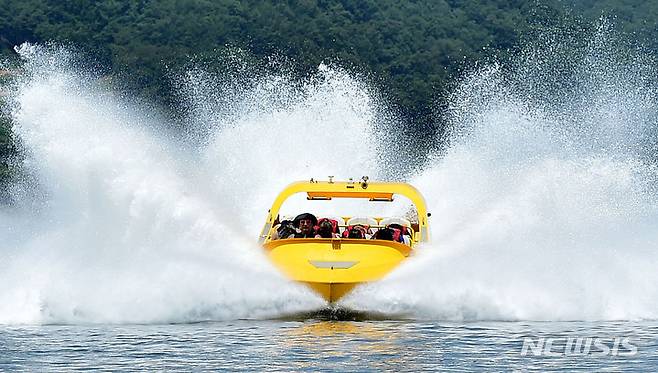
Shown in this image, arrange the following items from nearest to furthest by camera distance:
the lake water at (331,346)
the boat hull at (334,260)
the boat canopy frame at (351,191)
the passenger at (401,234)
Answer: the lake water at (331,346), the boat hull at (334,260), the passenger at (401,234), the boat canopy frame at (351,191)

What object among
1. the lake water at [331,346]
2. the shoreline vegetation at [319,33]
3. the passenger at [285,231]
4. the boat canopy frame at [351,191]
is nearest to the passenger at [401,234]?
the boat canopy frame at [351,191]

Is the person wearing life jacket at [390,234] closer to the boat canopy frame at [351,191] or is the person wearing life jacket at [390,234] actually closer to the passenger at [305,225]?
the passenger at [305,225]

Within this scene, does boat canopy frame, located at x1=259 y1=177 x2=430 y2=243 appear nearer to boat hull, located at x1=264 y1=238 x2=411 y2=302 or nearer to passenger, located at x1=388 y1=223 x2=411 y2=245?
passenger, located at x1=388 y1=223 x2=411 y2=245

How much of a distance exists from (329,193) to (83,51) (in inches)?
1795

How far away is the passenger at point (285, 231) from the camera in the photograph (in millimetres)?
21469

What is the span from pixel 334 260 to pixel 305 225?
2.25 metres

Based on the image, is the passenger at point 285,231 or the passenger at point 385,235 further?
the passenger at point 285,231

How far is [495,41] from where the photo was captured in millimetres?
66625

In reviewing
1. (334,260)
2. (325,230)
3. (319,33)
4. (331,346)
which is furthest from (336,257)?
(319,33)

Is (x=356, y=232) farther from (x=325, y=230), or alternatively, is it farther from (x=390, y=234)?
(x=390, y=234)

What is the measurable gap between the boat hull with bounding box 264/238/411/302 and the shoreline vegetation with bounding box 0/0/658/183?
119ft

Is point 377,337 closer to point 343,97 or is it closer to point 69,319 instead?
point 69,319

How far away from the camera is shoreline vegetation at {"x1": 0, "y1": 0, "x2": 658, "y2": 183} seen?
201ft

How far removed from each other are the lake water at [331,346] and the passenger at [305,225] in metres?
2.64
